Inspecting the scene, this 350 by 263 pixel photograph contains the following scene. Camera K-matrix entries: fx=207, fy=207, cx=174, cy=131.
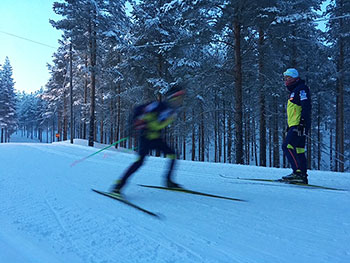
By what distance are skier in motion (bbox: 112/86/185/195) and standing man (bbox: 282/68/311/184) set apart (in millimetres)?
2086

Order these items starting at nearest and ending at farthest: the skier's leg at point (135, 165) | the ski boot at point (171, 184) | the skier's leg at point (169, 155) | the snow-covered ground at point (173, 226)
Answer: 1. the snow-covered ground at point (173, 226)
2. the skier's leg at point (135, 165)
3. the skier's leg at point (169, 155)
4. the ski boot at point (171, 184)

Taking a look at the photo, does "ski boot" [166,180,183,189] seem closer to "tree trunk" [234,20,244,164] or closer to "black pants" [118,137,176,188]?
"black pants" [118,137,176,188]

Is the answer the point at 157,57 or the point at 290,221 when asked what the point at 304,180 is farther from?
the point at 157,57

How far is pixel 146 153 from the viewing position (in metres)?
2.97

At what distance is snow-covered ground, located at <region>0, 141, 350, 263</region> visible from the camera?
4.65ft

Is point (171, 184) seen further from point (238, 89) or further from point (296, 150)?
point (238, 89)

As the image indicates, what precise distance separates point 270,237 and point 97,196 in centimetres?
207

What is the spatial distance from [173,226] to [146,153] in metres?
1.30

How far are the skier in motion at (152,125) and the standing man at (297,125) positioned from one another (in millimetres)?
2086

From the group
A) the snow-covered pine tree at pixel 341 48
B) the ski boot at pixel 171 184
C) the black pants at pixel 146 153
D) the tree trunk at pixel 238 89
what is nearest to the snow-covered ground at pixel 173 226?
the ski boot at pixel 171 184

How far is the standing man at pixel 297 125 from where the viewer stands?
3.50 metres

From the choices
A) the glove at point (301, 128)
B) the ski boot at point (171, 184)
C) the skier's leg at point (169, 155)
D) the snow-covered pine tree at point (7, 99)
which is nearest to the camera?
the skier's leg at point (169, 155)

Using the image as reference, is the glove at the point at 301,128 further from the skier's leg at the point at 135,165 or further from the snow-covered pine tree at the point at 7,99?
→ the snow-covered pine tree at the point at 7,99

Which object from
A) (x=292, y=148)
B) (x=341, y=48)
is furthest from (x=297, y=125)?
(x=341, y=48)
